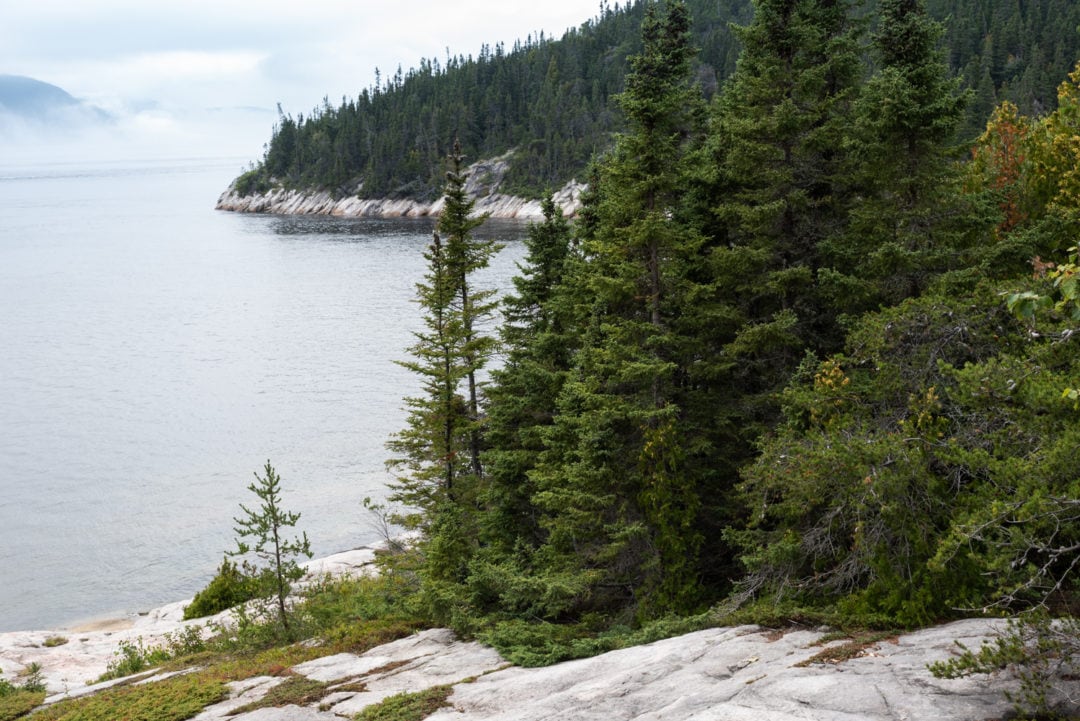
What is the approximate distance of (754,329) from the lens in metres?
17.5

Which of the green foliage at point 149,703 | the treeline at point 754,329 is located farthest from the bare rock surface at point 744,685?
the green foliage at point 149,703

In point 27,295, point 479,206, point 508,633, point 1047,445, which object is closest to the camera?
point 1047,445

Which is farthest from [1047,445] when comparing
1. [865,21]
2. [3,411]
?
[3,411]

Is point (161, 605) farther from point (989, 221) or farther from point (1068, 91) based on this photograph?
point (1068, 91)

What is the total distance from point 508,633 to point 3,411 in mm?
44943

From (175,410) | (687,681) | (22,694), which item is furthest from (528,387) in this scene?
(175,410)

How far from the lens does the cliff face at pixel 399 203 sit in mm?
133375

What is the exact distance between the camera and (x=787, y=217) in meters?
19.5

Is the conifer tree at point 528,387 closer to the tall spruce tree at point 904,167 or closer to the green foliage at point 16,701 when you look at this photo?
the tall spruce tree at point 904,167

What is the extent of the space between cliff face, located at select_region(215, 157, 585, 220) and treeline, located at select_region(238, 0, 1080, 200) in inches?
97.5

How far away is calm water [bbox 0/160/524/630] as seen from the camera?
33750 mm

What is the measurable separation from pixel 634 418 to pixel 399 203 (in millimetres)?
142031

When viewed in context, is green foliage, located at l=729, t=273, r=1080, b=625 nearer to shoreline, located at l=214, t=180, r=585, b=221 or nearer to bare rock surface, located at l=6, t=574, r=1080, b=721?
bare rock surface, located at l=6, t=574, r=1080, b=721

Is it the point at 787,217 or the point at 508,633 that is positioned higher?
the point at 787,217
